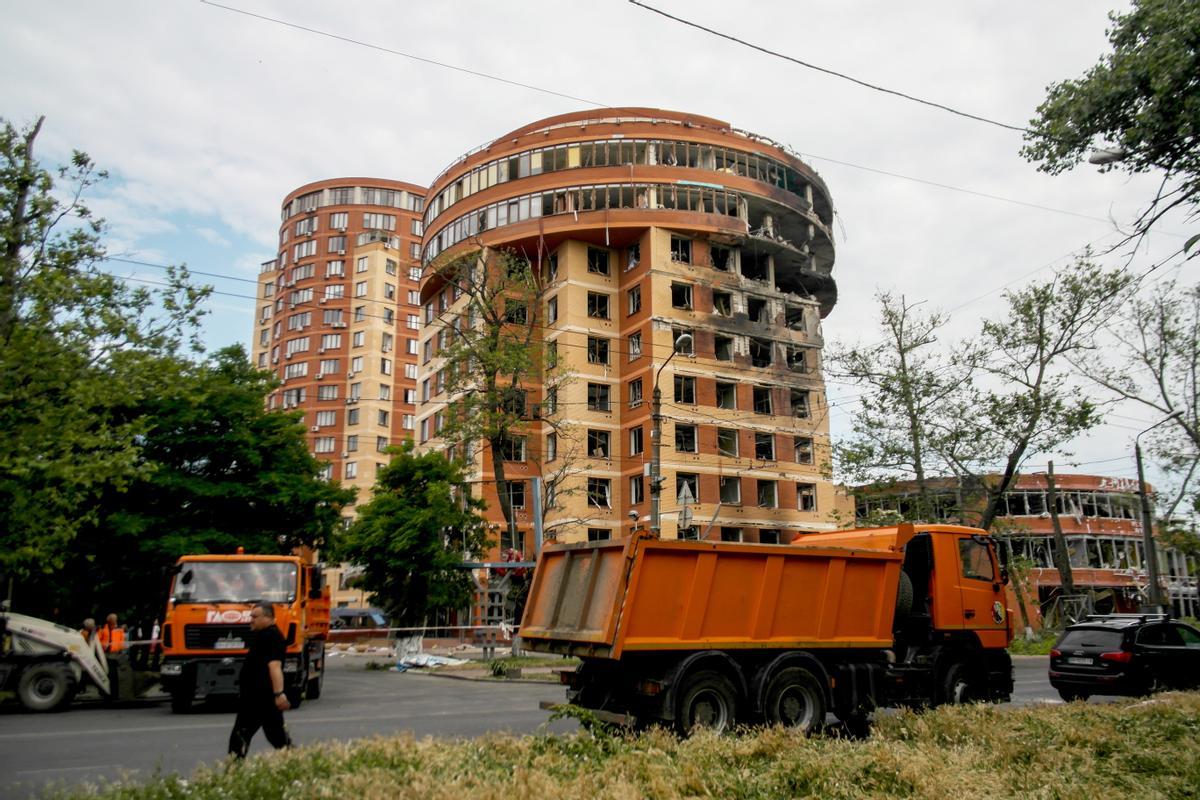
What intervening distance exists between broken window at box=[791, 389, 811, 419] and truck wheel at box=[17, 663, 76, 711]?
39625 millimetres

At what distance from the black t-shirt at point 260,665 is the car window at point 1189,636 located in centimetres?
1563

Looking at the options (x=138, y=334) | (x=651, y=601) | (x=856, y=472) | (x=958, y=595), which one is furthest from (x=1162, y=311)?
(x=138, y=334)

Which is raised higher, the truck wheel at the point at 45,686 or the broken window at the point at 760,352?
the broken window at the point at 760,352

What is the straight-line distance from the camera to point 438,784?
584 centimetres

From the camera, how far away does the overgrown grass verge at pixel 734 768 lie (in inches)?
229

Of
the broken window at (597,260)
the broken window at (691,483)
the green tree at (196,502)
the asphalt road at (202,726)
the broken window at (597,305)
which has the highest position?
the broken window at (597,260)

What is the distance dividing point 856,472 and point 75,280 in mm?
29902

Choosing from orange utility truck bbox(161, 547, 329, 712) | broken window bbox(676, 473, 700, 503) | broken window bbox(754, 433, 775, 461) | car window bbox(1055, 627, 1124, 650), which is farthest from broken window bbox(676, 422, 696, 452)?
orange utility truck bbox(161, 547, 329, 712)

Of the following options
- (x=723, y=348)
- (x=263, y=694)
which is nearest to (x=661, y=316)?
(x=723, y=348)

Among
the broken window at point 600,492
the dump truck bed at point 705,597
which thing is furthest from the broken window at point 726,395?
the dump truck bed at point 705,597

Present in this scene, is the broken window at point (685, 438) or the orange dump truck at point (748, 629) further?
the broken window at point (685, 438)

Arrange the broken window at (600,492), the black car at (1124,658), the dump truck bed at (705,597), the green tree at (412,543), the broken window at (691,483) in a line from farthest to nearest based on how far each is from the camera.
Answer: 1. the broken window at (600,492)
2. the broken window at (691,483)
3. the green tree at (412,543)
4. the black car at (1124,658)
5. the dump truck bed at (705,597)

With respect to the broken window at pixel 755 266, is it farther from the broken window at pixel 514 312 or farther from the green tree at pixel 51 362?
the green tree at pixel 51 362

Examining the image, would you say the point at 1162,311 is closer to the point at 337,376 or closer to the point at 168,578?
the point at 168,578
